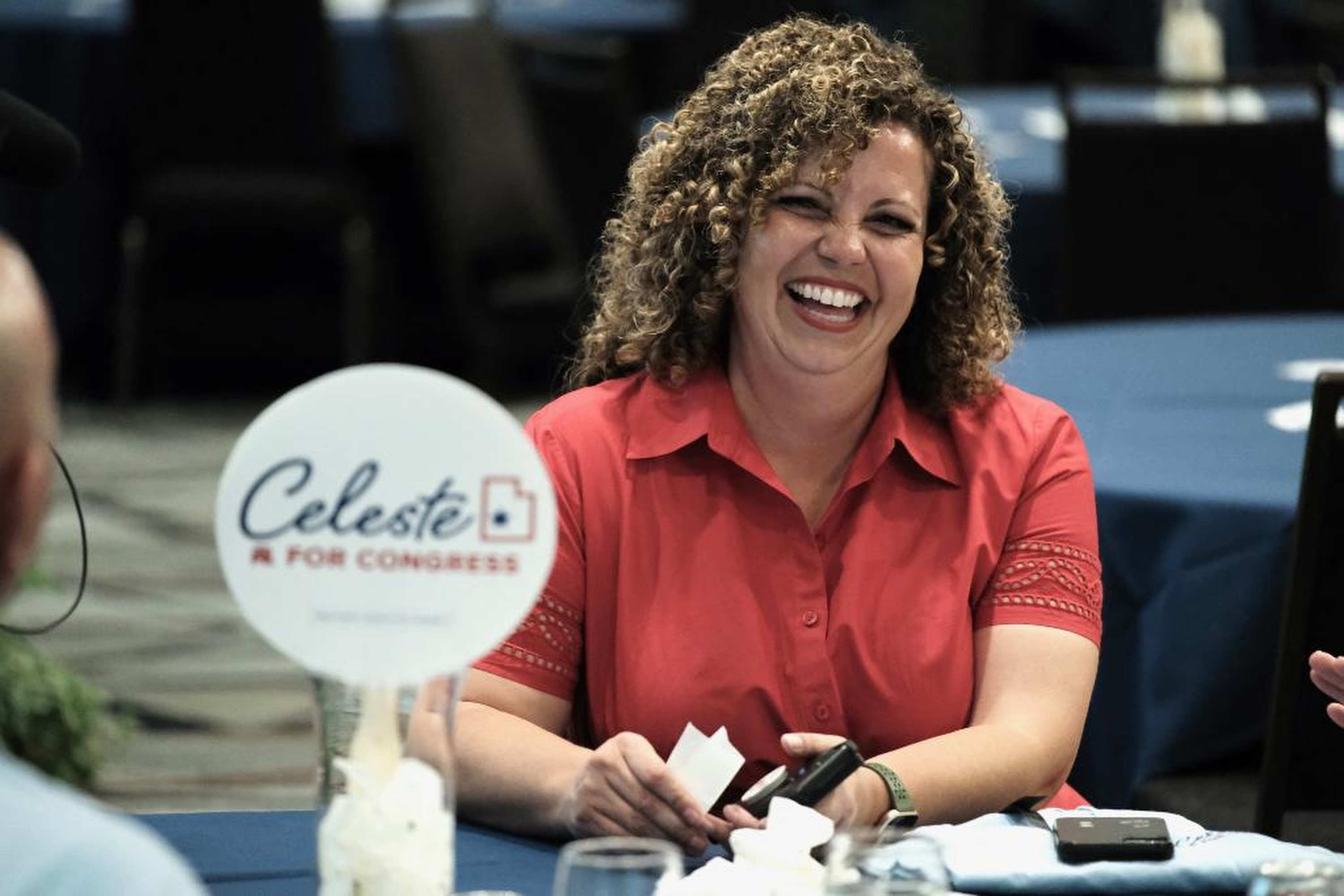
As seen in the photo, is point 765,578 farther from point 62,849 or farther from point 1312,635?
point 62,849

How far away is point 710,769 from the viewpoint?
1.79 meters

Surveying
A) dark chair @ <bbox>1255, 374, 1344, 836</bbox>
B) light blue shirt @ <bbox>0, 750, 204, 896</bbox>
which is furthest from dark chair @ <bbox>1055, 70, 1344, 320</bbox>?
light blue shirt @ <bbox>0, 750, 204, 896</bbox>

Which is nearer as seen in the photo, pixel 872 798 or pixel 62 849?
pixel 62 849

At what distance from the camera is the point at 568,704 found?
2.11 m

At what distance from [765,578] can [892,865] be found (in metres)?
0.85

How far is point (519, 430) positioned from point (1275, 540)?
157cm

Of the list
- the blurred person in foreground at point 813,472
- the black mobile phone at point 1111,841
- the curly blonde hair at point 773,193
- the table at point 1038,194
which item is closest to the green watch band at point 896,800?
the blurred person in foreground at point 813,472

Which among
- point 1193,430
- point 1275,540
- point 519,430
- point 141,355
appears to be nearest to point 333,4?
point 141,355

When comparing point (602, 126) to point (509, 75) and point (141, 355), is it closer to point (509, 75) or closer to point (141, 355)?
point (509, 75)

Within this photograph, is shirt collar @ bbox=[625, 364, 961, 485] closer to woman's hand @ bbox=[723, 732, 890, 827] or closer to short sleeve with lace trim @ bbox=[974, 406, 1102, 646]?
short sleeve with lace trim @ bbox=[974, 406, 1102, 646]

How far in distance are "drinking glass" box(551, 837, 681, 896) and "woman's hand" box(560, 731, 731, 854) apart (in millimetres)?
424

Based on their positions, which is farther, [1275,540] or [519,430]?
[1275,540]

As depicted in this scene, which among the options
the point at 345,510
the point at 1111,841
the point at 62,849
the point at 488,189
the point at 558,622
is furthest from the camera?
the point at 488,189

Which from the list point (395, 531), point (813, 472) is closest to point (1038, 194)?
point (813, 472)
